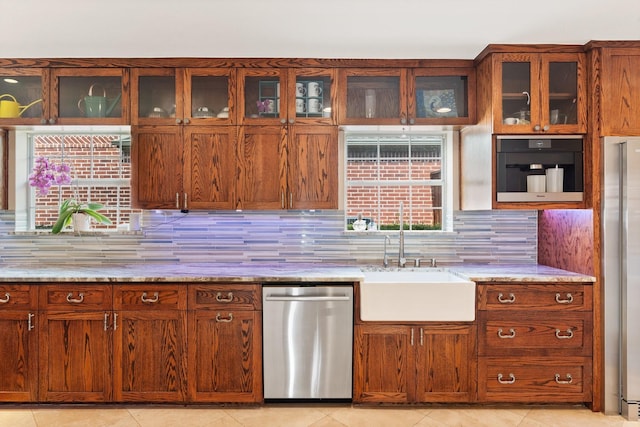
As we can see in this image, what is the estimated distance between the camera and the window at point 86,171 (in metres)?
3.58

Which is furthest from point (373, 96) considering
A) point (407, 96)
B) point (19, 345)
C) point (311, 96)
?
point (19, 345)

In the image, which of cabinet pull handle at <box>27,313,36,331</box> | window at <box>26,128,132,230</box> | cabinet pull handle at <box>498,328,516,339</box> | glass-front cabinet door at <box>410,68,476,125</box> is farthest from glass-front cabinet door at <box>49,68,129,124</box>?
cabinet pull handle at <box>498,328,516,339</box>

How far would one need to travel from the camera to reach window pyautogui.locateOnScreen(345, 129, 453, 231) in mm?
3602

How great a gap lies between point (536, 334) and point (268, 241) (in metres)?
2.10

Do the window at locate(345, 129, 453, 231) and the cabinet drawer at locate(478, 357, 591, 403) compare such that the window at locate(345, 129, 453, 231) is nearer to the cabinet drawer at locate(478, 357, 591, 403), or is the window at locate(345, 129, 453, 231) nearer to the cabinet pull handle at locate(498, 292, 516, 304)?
the cabinet pull handle at locate(498, 292, 516, 304)

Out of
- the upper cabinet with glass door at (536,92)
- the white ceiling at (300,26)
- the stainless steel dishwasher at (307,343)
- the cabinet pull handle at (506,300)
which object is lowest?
the stainless steel dishwasher at (307,343)

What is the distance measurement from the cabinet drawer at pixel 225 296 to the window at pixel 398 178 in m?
1.15

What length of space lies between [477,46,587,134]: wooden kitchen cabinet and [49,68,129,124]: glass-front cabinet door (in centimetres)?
272

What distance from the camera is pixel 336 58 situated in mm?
3117

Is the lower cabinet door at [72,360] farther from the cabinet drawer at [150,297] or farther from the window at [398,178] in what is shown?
the window at [398,178]

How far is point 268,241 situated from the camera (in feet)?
11.4

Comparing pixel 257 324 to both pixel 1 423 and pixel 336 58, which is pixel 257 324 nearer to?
pixel 1 423

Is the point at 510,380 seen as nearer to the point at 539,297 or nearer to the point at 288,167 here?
the point at 539,297

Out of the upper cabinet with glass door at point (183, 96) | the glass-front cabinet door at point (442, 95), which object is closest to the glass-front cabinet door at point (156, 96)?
the upper cabinet with glass door at point (183, 96)
